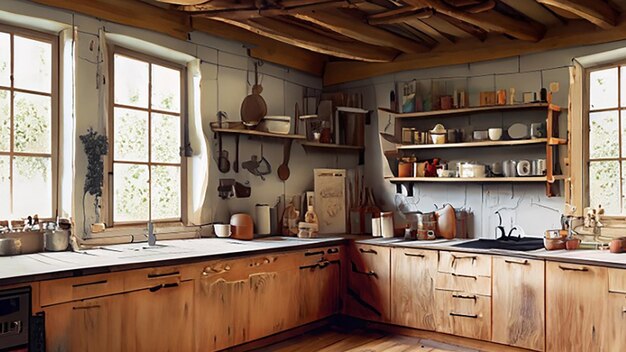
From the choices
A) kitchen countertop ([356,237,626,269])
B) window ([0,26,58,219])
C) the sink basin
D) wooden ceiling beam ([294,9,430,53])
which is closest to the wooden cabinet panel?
kitchen countertop ([356,237,626,269])

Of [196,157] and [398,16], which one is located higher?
[398,16]

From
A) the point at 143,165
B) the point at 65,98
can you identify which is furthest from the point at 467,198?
the point at 65,98

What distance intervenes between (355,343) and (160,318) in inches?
65.3

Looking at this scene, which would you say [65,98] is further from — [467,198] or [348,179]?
[467,198]

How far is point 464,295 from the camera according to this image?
4.20 m

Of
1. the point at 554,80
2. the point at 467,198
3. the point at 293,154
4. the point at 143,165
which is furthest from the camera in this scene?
the point at 293,154

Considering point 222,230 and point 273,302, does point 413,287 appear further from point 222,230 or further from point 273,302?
point 222,230

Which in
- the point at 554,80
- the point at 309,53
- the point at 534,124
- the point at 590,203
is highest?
the point at 309,53

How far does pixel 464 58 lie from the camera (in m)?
4.98

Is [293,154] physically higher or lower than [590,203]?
higher

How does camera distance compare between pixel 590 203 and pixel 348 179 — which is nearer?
pixel 590 203

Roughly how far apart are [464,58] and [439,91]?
1.17 feet

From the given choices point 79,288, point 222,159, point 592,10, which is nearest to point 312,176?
point 222,159

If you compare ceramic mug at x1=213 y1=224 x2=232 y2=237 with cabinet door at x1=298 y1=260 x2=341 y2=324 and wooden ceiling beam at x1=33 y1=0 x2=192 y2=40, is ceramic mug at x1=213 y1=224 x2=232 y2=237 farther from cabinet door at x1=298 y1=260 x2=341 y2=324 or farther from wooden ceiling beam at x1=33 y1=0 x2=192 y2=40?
wooden ceiling beam at x1=33 y1=0 x2=192 y2=40
